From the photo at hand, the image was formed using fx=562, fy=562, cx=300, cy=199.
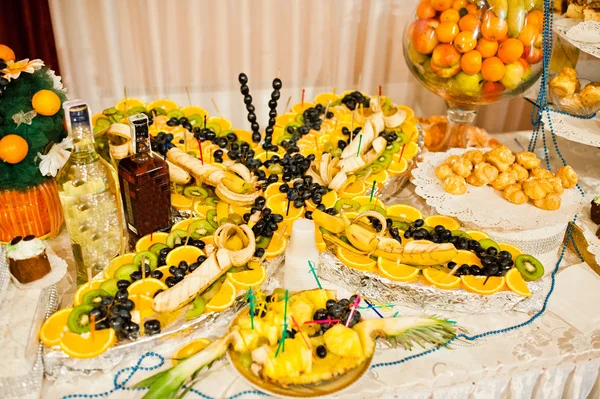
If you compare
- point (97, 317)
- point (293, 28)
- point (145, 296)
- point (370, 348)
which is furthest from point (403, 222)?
point (293, 28)

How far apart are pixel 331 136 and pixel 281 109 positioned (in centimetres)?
79

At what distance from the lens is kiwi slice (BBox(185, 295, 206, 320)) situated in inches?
48.4

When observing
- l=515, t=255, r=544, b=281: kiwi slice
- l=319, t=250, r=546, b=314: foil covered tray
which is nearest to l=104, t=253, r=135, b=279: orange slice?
l=319, t=250, r=546, b=314: foil covered tray

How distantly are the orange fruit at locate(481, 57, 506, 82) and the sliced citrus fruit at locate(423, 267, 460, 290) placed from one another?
28.0 inches

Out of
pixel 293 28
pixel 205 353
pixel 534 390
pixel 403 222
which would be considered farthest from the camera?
pixel 293 28

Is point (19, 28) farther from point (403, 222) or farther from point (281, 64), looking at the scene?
point (403, 222)

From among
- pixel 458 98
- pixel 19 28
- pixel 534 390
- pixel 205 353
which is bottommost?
pixel 534 390

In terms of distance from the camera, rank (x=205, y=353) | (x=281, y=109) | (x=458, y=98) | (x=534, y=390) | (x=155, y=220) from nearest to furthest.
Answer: (x=205, y=353) → (x=534, y=390) → (x=155, y=220) → (x=458, y=98) → (x=281, y=109)

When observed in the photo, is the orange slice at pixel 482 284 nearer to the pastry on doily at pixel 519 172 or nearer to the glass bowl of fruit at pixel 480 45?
the pastry on doily at pixel 519 172

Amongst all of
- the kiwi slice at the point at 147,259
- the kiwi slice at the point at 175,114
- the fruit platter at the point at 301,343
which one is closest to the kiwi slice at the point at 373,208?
the fruit platter at the point at 301,343

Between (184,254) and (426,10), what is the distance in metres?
1.11

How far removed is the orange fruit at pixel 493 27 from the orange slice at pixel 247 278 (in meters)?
1.02

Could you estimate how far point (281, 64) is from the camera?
8.30 feet

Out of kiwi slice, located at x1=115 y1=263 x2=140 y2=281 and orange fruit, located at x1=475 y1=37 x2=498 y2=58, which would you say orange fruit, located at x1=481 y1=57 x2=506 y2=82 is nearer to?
orange fruit, located at x1=475 y1=37 x2=498 y2=58
